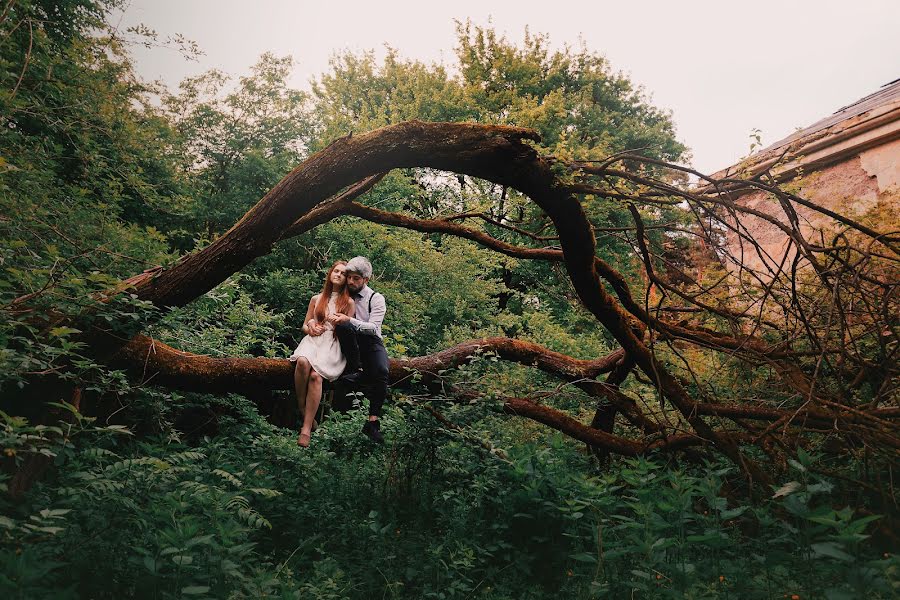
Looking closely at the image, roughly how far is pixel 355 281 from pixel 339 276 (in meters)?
0.16

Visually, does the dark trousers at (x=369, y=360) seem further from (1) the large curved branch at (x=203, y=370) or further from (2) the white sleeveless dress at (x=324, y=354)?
(1) the large curved branch at (x=203, y=370)

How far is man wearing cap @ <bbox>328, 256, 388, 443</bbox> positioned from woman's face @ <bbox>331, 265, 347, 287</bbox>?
6cm

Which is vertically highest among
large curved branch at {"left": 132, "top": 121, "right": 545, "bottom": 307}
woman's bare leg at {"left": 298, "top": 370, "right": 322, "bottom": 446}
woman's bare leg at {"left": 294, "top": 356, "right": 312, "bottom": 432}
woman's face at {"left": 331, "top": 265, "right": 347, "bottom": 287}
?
large curved branch at {"left": 132, "top": 121, "right": 545, "bottom": 307}

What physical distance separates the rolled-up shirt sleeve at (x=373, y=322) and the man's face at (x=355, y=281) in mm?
182

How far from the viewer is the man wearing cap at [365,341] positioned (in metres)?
4.35

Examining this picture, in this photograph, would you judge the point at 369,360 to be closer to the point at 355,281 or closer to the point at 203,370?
the point at 355,281

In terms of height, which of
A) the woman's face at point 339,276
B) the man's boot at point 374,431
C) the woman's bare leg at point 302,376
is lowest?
the man's boot at point 374,431

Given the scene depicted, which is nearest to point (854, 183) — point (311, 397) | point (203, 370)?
point (311, 397)

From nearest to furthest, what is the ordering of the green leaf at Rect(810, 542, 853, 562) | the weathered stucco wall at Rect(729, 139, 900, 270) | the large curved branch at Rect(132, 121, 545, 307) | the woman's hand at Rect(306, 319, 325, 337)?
the green leaf at Rect(810, 542, 853, 562) → the large curved branch at Rect(132, 121, 545, 307) → the woman's hand at Rect(306, 319, 325, 337) → the weathered stucco wall at Rect(729, 139, 900, 270)

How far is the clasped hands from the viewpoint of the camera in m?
4.31

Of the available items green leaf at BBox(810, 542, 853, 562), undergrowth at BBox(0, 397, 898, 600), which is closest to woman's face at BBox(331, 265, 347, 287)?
undergrowth at BBox(0, 397, 898, 600)

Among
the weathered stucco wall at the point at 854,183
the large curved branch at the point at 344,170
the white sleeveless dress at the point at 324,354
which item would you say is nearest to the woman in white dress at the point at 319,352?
the white sleeveless dress at the point at 324,354

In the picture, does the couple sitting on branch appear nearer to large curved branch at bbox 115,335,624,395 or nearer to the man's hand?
the man's hand

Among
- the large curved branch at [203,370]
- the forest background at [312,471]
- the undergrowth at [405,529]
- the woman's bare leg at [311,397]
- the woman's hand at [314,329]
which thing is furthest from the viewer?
the large curved branch at [203,370]
